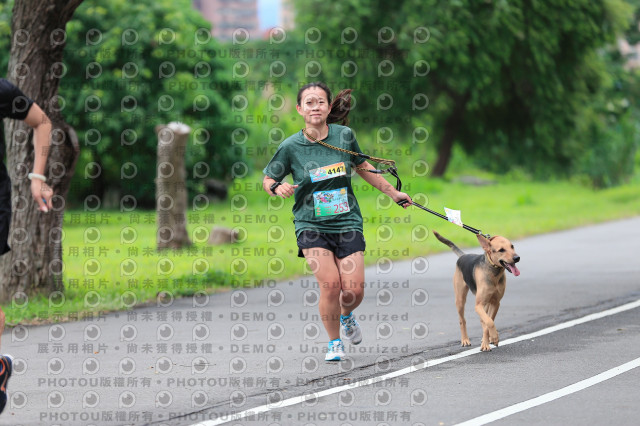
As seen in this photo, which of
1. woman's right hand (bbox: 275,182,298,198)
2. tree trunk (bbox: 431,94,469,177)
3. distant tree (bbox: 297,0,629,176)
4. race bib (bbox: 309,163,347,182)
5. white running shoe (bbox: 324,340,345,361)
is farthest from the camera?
tree trunk (bbox: 431,94,469,177)

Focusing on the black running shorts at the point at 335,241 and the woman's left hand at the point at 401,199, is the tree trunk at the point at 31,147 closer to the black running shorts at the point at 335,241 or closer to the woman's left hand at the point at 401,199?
the black running shorts at the point at 335,241

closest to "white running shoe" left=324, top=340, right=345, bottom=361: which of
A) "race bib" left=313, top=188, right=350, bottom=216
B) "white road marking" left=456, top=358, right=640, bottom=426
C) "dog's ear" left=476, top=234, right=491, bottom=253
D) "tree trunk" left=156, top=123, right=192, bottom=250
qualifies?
"race bib" left=313, top=188, right=350, bottom=216

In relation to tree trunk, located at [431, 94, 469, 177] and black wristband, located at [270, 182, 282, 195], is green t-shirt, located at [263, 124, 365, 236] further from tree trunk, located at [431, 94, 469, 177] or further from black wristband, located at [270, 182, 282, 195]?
tree trunk, located at [431, 94, 469, 177]

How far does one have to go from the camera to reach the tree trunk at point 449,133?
36.8 metres

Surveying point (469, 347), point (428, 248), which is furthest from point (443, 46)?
point (469, 347)

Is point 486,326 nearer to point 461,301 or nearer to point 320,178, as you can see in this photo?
point 461,301

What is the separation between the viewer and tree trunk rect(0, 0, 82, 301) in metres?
11.1

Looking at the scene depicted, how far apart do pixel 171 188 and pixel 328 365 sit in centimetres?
993

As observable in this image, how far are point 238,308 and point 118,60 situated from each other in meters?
18.5

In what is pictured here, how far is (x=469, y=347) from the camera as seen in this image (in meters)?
8.59

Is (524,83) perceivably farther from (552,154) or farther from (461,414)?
(461,414)

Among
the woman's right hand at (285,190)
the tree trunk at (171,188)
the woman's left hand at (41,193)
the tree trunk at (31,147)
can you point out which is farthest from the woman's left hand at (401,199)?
the tree trunk at (171,188)

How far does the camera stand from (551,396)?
6.69 meters

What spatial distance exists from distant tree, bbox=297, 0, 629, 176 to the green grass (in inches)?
98.4
